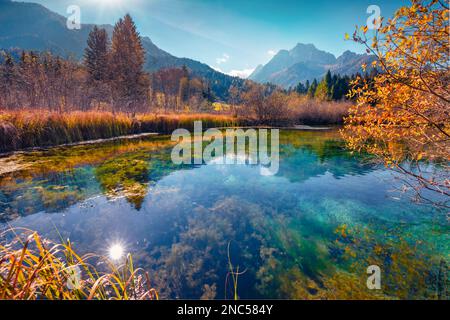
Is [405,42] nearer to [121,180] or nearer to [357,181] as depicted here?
[357,181]

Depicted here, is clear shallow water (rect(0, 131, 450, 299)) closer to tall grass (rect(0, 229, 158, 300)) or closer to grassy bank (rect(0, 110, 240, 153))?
tall grass (rect(0, 229, 158, 300))

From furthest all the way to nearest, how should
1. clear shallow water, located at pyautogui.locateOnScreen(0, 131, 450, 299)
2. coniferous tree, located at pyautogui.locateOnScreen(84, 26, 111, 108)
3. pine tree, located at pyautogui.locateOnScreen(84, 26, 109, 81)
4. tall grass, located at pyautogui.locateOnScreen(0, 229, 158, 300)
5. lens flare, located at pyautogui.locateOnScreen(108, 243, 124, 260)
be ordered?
1. pine tree, located at pyautogui.locateOnScreen(84, 26, 109, 81)
2. coniferous tree, located at pyautogui.locateOnScreen(84, 26, 111, 108)
3. lens flare, located at pyautogui.locateOnScreen(108, 243, 124, 260)
4. clear shallow water, located at pyautogui.locateOnScreen(0, 131, 450, 299)
5. tall grass, located at pyautogui.locateOnScreen(0, 229, 158, 300)

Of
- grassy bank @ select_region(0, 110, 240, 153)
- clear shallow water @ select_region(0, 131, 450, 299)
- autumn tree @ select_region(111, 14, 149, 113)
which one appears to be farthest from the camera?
autumn tree @ select_region(111, 14, 149, 113)

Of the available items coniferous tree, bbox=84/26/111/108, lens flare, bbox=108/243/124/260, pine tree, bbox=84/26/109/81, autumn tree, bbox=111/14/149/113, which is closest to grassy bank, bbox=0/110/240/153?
lens flare, bbox=108/243/124/260

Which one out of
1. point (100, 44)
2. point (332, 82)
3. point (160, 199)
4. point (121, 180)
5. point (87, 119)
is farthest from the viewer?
point (332, 82)

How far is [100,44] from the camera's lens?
33188 millimetres

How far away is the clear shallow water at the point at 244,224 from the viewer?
306 cm

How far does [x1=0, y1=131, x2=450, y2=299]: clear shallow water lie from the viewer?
10.0ft

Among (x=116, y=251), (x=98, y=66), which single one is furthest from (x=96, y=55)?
(x=116, y=251)

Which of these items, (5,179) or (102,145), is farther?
(102,145)

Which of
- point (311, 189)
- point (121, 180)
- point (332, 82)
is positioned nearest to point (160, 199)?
point (121, 180)

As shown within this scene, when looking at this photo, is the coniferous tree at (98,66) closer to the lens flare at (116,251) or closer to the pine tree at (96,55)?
the pine tree at (96,55)

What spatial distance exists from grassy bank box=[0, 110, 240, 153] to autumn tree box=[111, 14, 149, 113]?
13238 mm

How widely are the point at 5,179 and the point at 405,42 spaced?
10.3 metres
